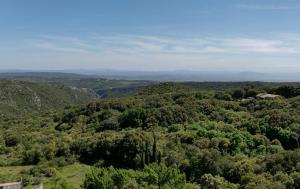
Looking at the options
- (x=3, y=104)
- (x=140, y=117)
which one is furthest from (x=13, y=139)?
(x=3, y=104)

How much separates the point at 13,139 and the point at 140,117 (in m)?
24.6

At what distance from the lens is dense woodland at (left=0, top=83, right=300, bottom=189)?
137ft

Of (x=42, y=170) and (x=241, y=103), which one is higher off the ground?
(x=241, y=103)

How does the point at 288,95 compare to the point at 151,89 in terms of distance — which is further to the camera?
the point at 151,89

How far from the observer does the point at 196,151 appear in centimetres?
5759

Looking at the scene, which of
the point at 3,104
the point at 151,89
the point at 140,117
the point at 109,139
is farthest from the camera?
the point at 3,104

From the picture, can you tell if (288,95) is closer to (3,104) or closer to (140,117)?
(140,117)

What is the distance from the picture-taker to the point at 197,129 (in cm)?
7006

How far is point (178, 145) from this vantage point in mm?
61031

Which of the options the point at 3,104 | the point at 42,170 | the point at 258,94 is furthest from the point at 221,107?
the point at 3,104

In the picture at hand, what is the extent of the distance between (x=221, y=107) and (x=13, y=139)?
1595 inches

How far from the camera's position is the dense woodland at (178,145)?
137 feet

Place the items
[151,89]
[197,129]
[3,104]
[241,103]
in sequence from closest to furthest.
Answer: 1. [197,129]
2. [241,103]
3. [151,89]
4. [3,104]

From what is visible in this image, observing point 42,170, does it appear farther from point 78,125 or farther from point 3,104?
point 3,104
